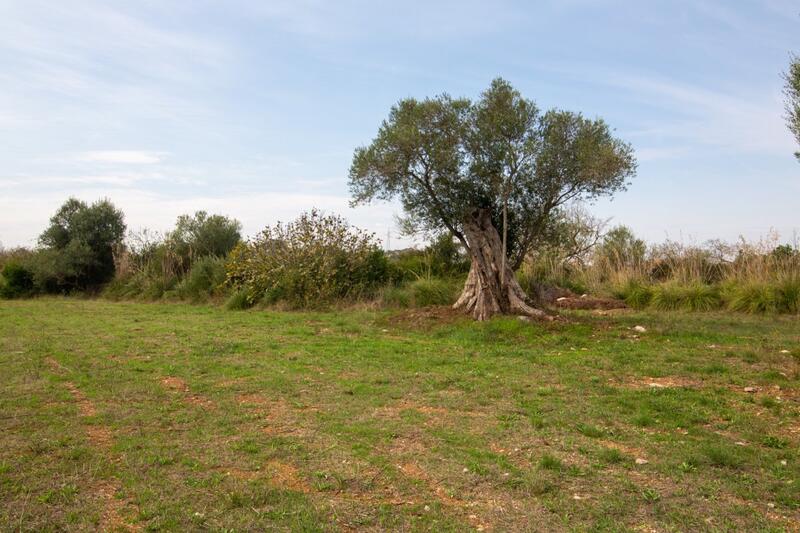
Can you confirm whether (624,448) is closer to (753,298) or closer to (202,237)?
(753,298)

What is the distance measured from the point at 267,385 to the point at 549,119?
24.6 ft

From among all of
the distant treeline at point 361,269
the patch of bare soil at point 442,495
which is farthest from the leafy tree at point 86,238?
the patch of bare soil at point 442,495

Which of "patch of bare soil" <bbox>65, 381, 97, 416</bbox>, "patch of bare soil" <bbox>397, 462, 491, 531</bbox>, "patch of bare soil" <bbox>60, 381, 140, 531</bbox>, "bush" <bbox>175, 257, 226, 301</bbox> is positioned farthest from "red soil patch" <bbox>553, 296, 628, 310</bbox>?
"patch of bare soil" <bbox>60, 381, 140, 531</bbox>

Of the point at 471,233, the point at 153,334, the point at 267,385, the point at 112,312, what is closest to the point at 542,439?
the point at 267,385

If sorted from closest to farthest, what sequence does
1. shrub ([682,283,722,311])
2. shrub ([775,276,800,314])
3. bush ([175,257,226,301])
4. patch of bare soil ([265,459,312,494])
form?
1. patch of bare soil ([265,459,312,494])
2. shrub ([775,276,800,314])
3. shrub ([682,283,722,311])
4. bush ([175,257,226,301])

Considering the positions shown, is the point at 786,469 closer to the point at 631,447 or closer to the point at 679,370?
the point at 631,447

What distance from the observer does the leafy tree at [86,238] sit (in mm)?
24438

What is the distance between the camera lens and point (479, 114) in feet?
39.3

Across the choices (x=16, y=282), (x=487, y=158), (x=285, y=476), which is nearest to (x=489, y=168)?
(x=487, y=158)

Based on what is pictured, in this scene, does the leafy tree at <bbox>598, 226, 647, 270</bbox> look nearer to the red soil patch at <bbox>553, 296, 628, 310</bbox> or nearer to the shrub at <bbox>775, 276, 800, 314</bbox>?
the red soil patch at <bbox>553, 296, 628, 310</bbox>

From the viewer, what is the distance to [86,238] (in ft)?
81.1

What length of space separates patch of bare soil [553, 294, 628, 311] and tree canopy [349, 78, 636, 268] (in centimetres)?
421

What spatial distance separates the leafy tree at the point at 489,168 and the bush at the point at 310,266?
17.0ft

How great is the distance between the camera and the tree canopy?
38.0 ft
